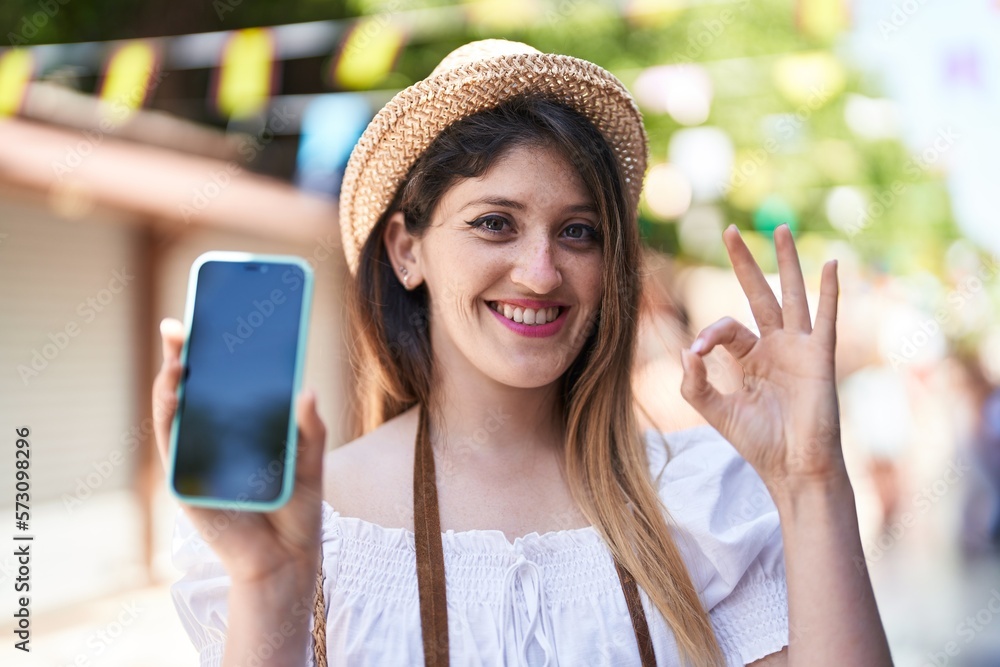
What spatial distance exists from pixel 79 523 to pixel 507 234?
196 inches

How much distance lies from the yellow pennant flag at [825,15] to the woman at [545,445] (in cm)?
285

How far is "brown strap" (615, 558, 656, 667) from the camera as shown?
177cm

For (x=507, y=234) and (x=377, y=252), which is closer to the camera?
(x=507, y=234)

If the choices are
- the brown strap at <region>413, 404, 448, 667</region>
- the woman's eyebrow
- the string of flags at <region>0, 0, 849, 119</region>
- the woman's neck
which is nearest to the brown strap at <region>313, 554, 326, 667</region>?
the brown strap at <region>413, 404, 448, 667</region>

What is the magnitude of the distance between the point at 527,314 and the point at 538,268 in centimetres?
12

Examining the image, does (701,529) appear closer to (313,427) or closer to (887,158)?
(313,427)

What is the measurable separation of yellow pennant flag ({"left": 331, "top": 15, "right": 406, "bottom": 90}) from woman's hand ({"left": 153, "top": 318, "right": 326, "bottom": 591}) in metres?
3.88

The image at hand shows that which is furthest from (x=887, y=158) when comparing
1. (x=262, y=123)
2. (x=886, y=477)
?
(x=262, y=123)

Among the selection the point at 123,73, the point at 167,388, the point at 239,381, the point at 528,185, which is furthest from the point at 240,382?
the point at 123,73

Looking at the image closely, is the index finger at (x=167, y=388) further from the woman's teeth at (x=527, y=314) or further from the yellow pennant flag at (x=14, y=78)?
the yellow pennant flag at (x=14, y=78)

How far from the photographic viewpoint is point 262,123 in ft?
19.5

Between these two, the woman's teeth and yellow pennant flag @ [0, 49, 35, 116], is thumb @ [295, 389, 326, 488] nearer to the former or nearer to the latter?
the woman's teeth

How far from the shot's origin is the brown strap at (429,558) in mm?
1714

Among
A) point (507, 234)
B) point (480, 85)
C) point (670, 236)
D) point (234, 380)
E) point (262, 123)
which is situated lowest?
point (234, 380)
